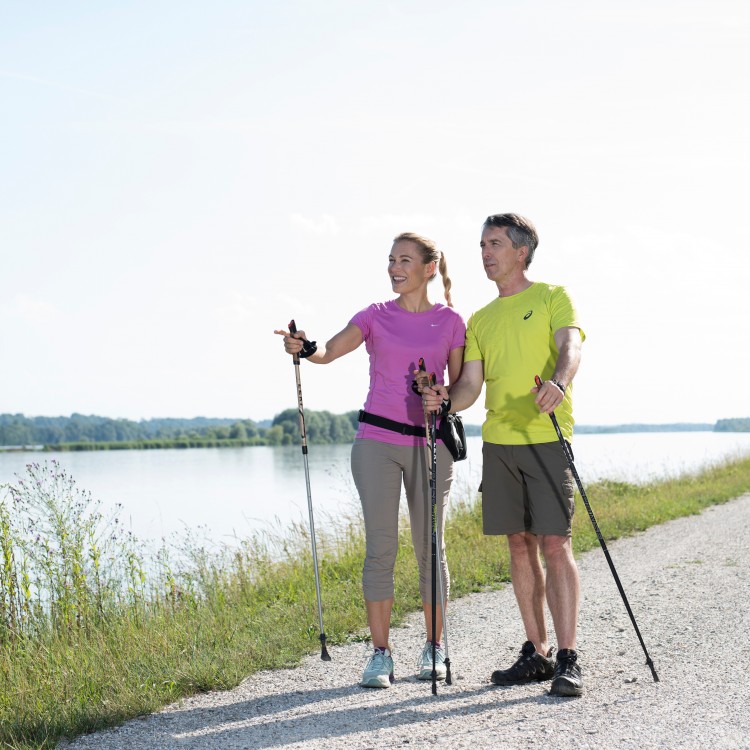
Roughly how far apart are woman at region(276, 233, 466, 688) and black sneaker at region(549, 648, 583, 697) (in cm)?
67

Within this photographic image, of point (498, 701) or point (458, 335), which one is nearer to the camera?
point (498, 701)

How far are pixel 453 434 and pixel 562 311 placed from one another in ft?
2.77

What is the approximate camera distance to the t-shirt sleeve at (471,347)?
14.2ft

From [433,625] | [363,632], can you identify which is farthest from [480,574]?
[433,625]

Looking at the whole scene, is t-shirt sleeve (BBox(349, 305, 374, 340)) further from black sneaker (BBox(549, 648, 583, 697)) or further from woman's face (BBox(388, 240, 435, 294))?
black sneaker (BBox(549, 648, 583, 697))

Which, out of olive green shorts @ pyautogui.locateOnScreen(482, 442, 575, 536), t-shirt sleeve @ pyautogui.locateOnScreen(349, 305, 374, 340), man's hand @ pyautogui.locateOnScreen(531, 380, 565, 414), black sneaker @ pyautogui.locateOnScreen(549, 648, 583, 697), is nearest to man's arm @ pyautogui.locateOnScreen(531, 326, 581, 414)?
man's hand @ pyautogui.locateOnScreen(531, 380, 565, 414)

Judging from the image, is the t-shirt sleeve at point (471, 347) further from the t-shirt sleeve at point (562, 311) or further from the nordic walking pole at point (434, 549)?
the t-shirt sleeve at point (562, 311)

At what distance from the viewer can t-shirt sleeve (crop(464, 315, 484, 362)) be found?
4.33m

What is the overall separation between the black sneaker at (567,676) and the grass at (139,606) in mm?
Result: 1626

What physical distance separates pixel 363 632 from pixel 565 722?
2.13m

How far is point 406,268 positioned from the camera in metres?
4.33

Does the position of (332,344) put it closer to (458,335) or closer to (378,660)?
(458,335)

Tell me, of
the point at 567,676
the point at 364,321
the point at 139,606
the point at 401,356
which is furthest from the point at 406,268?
the point at 139,606

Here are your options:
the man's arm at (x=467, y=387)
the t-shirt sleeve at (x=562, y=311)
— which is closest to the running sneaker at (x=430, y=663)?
the man's arm at (x=467, y=387)
